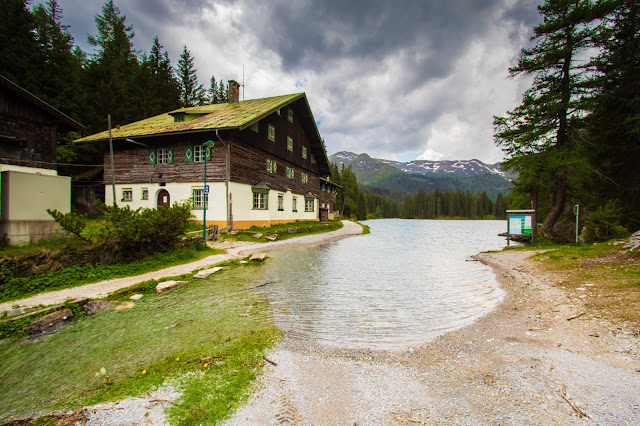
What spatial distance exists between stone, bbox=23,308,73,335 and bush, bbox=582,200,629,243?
2462cm

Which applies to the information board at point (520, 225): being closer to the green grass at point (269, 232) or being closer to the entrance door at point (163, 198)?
the green grass at point (269, 232)

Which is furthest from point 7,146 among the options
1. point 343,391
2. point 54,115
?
point 343,391

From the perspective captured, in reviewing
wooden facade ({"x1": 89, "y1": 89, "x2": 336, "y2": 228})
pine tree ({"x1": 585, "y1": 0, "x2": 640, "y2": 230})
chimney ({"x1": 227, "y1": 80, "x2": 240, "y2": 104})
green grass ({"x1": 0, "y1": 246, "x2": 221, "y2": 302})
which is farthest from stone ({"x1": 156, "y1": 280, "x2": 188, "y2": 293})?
chimney ({"x1": 227, "y1": 80, "x2": 240, "y2": 104})

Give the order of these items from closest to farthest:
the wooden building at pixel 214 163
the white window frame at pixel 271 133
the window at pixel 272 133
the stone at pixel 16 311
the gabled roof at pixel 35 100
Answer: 1. the stone at pixel 16 311
2. the gabled roof at pixel 35 100
3. the wooden building at pixel 214 163
4. the white window frame at pixel 271 133
5. the window at pixel 272 133

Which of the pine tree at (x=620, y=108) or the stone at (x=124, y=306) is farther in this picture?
the pine tree at (x=620, y=108)

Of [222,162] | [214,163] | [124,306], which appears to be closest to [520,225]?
[222,162]

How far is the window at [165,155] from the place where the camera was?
74.1 feet

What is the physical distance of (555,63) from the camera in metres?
18.7

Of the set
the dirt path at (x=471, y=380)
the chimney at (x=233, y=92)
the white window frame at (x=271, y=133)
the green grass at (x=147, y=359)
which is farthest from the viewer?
the chimney at (x=233, y=92)

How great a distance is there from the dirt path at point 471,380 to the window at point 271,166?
22.4 metres

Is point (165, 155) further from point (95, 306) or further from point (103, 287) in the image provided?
point (95, 306)

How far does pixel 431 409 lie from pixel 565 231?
25.1 meters

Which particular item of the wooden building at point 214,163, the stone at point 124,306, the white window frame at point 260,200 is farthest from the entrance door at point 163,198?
the stone at point 124,306

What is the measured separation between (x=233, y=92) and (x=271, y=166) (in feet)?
36.0
